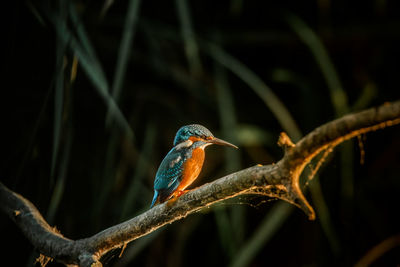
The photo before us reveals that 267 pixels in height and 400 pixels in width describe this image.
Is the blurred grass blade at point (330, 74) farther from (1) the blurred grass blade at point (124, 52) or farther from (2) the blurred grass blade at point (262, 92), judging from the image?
(1) the blurred grass blade at point (124, 52)

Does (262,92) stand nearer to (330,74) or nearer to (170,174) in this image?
(330,74)

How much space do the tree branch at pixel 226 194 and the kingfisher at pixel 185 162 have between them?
1.01 ft

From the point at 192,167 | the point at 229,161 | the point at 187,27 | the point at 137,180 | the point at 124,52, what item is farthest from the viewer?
the point at 137,180

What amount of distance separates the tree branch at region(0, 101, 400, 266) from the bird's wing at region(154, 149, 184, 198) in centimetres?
31

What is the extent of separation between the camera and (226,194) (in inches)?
33.8

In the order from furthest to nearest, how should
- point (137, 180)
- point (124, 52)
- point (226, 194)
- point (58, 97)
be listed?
point (137, 180), point (124, 52), point (58, 97), point (226, 194)

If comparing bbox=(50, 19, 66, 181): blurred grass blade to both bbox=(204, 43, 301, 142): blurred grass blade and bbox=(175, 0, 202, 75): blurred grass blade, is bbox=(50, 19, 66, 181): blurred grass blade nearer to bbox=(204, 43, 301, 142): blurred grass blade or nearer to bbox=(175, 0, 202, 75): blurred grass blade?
bbox=(175, 0, 202, 75): blurred grass blade

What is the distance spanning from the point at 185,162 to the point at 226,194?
1.64 feet

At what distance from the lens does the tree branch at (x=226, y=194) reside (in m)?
0.60

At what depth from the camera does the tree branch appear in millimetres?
595

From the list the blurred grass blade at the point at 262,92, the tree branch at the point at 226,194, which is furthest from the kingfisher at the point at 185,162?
the blurred grass blade at the point at 262,92

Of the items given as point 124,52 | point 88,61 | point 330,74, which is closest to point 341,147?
point 330,74

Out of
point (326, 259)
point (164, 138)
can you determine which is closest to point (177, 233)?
point (164, 138)

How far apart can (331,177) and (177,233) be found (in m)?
1.34
